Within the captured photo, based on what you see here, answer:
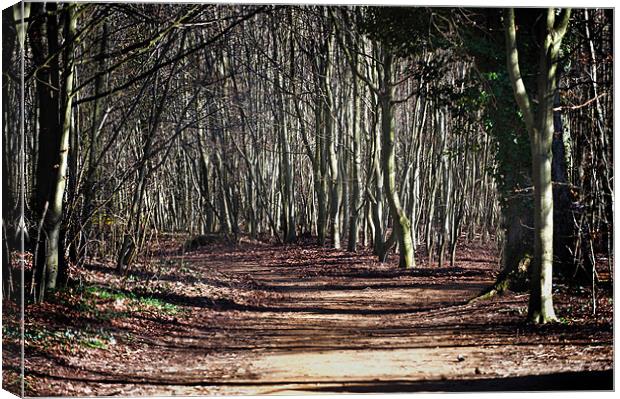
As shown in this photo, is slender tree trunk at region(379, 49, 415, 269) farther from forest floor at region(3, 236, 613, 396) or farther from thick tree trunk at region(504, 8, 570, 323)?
thick tree trunk at region(504, 8, 570, 323)

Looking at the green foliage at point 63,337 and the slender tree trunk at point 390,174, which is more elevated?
the slender tree trunk at point 390,174

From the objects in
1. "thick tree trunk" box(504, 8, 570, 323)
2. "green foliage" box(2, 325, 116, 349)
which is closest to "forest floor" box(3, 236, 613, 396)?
"green foliage" box(2, 325, 116, 349)

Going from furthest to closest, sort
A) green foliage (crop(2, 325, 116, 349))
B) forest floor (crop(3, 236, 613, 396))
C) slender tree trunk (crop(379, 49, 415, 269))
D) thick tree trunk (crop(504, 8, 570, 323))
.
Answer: slender tree trunk (crop(379, 49, 415, 269)) → thick tree trunk (crop(504, 8, 570, 323)) → forest floor (crop(3, 236, 613, 396)) → green foliage (crop(2, 325, 116, 349))

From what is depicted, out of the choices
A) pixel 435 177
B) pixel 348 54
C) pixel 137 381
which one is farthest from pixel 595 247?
pixel 137 381

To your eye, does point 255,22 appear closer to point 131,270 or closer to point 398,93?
point 398,93

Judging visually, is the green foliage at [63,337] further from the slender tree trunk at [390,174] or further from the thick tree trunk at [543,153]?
the thick tree trunk at [543,153]

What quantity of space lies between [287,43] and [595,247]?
2.80m

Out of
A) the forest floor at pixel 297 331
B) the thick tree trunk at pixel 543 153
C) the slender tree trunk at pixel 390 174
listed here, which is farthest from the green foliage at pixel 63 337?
the thick tree trunk at pixel 543 153

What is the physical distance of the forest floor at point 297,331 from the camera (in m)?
6.58

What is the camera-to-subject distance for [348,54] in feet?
23.9

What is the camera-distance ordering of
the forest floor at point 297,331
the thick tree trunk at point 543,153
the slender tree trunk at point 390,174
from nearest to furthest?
the forest floor at point 297,331, the thick tree trunk at point 543,153, the slender tree trunk at point 390,174

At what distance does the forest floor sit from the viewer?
6.58 meters

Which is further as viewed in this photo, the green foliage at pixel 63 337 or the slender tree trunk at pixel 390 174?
the slender tree trunk at pixel 390 174

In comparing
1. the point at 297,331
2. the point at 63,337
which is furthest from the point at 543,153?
the point at 63,337
